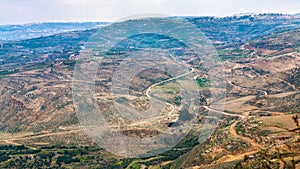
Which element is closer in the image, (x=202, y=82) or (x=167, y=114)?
(x=167, y=114)

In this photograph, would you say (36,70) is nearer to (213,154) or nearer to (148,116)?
(148,116)

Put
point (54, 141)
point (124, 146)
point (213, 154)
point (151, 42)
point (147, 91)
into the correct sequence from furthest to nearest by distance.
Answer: point (151, 42), point (147, 91), point (54, 141), point (124, 146), point (213, 154)

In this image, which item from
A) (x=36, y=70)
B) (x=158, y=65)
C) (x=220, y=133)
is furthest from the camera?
(x=158, y=65)

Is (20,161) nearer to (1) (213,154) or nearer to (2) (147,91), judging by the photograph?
(1) (213,154)

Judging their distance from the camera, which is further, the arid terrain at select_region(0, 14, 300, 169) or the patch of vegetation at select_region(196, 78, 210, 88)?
the patch of vegetation at select_region(196, 78, 210, 88)

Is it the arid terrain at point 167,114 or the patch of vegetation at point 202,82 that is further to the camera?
the patch of vegetation at point 202,82

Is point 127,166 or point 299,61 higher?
point 299,61

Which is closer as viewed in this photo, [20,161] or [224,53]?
[20,161]

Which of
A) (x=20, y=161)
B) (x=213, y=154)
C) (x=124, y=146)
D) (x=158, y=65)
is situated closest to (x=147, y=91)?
(x=158, y=65)

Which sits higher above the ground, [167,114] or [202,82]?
[202,82]
